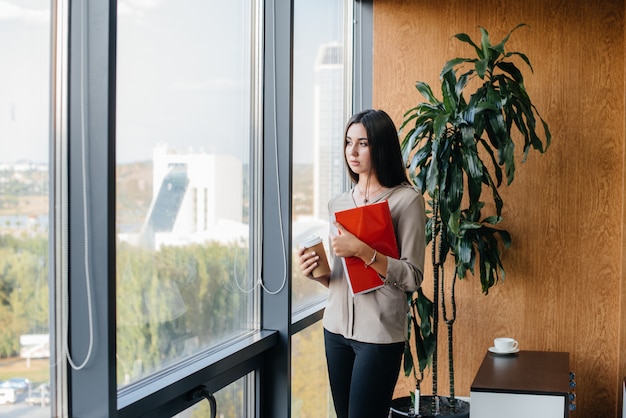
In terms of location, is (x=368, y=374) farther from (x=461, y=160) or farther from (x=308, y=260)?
(x=461, y=160)

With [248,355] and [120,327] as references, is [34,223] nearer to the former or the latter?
[120,327]

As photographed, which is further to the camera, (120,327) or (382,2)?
(382,2)

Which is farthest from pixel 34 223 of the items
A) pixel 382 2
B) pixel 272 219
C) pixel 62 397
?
pixel 382 2

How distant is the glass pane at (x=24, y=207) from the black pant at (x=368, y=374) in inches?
39.4

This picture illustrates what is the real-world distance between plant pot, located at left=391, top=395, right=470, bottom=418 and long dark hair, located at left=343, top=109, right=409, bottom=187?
1553mm

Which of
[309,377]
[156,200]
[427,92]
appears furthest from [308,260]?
[427,92]

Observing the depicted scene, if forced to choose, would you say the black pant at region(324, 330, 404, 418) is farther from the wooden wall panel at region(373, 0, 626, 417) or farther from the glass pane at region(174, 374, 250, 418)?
the wooden wall panel at region(373, 0, 626, 417)

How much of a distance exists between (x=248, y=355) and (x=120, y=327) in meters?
0.80

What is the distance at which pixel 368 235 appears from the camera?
93.2 inches

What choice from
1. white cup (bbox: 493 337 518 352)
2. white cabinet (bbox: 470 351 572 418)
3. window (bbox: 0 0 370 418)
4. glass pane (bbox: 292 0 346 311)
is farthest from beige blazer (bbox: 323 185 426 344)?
white cup (bbox: 493 337 518 352)

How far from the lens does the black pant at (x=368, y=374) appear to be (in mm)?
2375

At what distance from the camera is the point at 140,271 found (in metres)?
2.19

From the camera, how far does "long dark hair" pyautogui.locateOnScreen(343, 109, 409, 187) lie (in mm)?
2449

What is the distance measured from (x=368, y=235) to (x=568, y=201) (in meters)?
1.97
